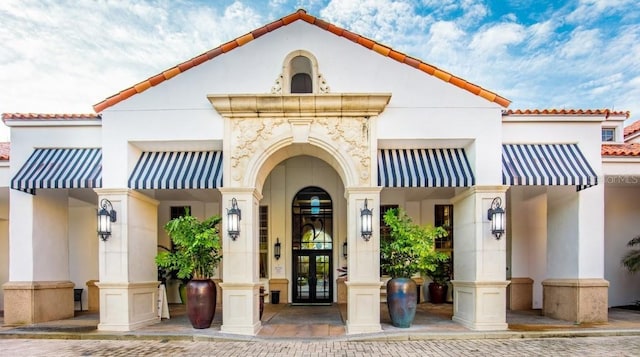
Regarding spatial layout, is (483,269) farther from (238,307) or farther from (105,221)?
(105,221)

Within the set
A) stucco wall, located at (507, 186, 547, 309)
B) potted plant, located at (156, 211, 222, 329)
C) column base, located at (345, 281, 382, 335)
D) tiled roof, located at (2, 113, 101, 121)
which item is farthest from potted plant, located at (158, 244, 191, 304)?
stucco wall, located at (507, 186, 547, 309)

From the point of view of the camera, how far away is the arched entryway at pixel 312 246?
1569 centimetres

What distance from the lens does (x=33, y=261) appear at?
35.6 feet

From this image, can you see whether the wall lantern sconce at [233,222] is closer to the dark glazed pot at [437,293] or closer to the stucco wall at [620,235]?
the dark glazed pot at [437,293]

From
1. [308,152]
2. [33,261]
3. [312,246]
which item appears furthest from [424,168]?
[33,261]

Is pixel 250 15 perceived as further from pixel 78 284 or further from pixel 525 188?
pixel 78 284

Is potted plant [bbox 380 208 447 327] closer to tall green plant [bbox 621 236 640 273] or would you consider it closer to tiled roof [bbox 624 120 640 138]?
tall green plant [bbox 621 236 640 273]

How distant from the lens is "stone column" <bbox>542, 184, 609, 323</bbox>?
10422 mm

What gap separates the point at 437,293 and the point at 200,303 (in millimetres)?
9326

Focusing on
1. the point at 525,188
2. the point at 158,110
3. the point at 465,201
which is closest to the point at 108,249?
the point at 158,110

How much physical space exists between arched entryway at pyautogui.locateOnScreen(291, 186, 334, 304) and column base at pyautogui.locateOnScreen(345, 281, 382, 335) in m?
6.02

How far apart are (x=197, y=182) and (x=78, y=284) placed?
8535mm

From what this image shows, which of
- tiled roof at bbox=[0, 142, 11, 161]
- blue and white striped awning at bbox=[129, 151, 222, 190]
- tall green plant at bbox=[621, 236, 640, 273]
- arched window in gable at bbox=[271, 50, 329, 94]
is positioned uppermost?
arched window in gable at bbox=[271, 50, 329, 94]

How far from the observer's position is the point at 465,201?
1078 cm
